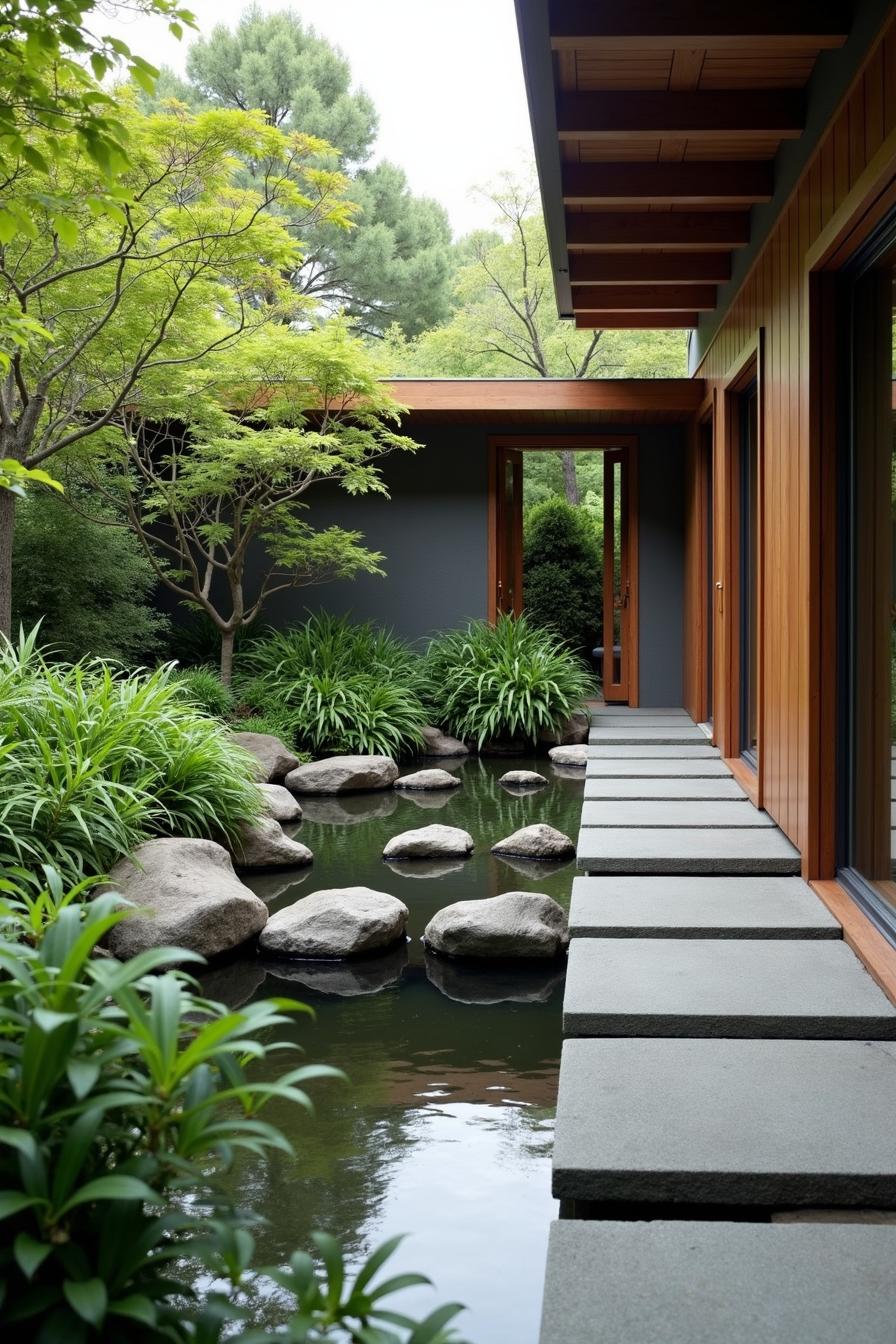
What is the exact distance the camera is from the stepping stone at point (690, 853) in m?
4.33

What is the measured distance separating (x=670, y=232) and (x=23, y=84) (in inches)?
169

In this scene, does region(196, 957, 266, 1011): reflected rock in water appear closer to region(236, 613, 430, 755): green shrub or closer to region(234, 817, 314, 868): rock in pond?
region(234, 817, 314, 868): rock in pond

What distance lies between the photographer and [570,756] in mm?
9289

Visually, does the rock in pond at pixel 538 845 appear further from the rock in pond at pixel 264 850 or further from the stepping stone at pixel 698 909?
the stepping stone at pixel 698 909

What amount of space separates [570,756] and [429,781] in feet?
4.56

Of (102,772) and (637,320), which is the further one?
(637,320)

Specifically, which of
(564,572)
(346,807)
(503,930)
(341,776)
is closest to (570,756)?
(341,776)

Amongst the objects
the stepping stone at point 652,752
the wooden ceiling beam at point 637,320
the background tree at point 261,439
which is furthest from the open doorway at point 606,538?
the stepping stone at point 652,752

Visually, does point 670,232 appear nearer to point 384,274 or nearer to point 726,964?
point 726,964

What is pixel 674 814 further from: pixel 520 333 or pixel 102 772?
pixel 520 333

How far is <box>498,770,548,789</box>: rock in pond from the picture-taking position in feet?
27.3

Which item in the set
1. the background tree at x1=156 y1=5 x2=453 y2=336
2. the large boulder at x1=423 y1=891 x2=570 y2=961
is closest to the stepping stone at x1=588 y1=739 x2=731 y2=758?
the large boulder at x1=423 y1=891 x2=570 y2=961

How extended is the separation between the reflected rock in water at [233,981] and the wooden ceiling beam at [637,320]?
492cm

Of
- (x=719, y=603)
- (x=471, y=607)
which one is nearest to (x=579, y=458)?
(x=471, y=607)
